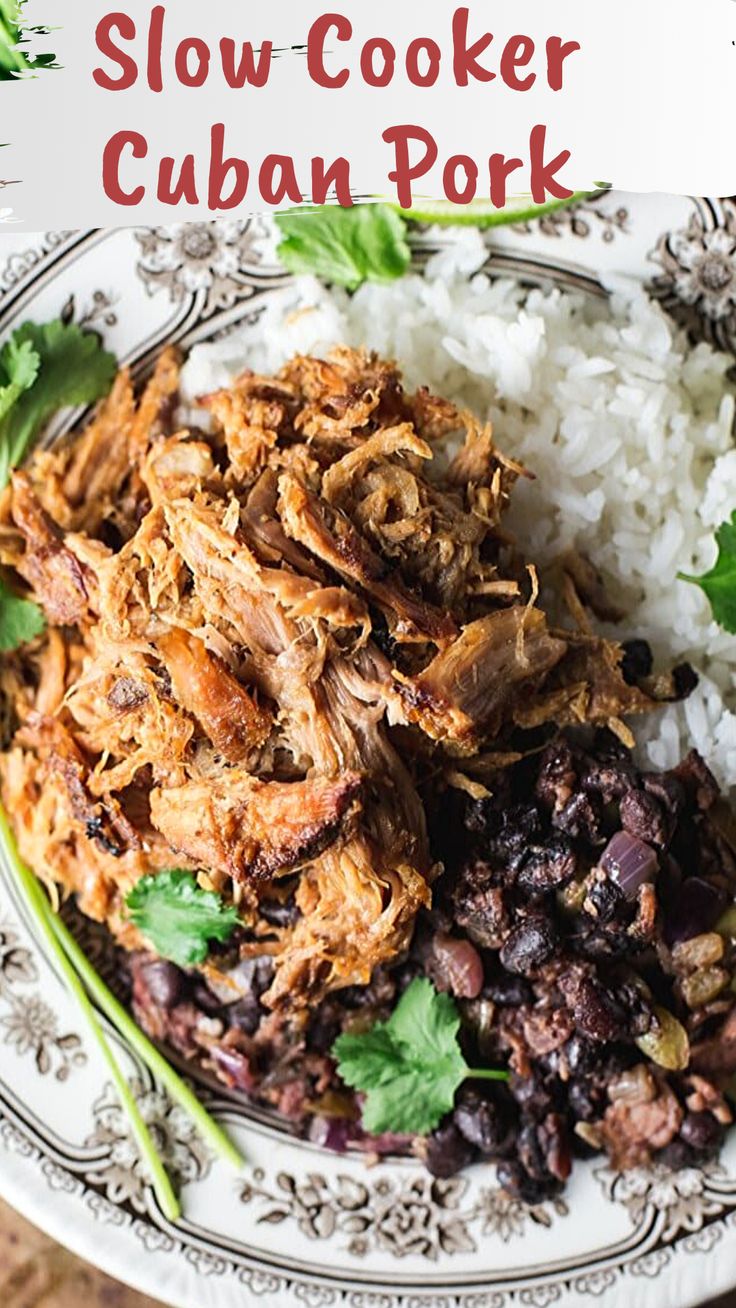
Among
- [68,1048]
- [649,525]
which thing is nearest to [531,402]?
[649,525]

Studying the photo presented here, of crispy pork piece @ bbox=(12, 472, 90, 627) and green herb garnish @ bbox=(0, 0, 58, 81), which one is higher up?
green herb garnish @ bbox=(0, 0, 58, 81)

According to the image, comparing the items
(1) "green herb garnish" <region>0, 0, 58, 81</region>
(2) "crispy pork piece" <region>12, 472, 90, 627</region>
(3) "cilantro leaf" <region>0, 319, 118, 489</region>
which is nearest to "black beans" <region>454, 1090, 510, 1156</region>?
(2) "crispy pork piece" <region>12, 472, 90, 627</region>

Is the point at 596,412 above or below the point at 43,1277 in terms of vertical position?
above

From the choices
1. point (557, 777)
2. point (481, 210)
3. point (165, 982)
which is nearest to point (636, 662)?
point (557, 777)

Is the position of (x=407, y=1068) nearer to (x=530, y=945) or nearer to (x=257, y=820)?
(x=530, y=945)

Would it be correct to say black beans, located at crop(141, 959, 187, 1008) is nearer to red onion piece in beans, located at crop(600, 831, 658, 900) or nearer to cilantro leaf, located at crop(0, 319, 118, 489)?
red onion piece in beans, located at crop(600, 831, 658, 900)

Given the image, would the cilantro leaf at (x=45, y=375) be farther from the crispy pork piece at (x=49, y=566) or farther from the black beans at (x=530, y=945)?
the black beans at (x=530, y=945)

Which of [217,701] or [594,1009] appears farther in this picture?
[594,1009]
